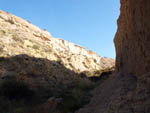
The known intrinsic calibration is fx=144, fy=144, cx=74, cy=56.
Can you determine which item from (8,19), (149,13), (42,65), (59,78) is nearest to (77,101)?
(149,13)

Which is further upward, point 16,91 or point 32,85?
point 32,85

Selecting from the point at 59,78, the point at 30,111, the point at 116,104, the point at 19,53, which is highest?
the point at 19,53

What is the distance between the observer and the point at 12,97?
24.8 feet

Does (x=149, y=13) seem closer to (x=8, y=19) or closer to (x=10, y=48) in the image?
(x=10, y=48)

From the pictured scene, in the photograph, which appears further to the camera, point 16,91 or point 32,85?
point 32,85

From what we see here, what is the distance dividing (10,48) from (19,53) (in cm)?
116

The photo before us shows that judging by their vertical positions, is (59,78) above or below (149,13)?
below

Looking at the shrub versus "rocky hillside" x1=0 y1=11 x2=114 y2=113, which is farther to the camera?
the shrub

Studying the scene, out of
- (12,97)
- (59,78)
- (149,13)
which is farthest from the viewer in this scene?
(59,78)

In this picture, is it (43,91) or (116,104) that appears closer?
(116,104)

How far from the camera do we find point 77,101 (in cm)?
643

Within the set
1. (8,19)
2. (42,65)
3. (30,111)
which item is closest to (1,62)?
(42,65)

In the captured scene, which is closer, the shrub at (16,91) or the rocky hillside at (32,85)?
the rocky hillside at (32,85)

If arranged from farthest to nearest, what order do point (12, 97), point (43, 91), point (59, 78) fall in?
point (59, 78)
point (43, 91)
point (12, 97)
